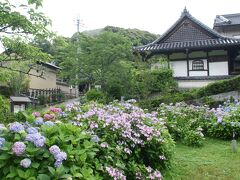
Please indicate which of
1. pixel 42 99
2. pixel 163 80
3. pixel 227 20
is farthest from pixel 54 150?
pixel 227 20

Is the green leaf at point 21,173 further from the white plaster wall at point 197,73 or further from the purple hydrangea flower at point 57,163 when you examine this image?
the white plaster wall at point 197,73

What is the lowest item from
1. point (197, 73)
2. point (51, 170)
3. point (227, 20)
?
point (51, 170)

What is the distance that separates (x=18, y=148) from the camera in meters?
3.42

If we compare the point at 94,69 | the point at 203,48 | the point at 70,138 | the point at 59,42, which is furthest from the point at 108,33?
the point at 70,138

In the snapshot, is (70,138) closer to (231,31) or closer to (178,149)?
(178,149)

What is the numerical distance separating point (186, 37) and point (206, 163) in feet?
65.1

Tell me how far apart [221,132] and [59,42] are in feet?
16.9

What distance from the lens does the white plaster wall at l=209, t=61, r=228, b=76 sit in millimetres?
24391

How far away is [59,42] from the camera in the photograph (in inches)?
343

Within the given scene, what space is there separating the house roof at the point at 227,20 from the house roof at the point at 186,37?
36.7ft

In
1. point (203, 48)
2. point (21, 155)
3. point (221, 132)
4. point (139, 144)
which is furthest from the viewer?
point (203, 48)

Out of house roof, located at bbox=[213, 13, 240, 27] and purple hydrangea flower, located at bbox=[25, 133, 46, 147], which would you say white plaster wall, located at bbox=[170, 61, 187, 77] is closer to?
house roof, located at bbox=[213, 13, 240, 27]

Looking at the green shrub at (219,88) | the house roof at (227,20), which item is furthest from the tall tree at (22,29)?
the house roof at (227,20)

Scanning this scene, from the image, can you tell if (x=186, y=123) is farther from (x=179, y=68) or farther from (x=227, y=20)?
(x=227, y=20)
